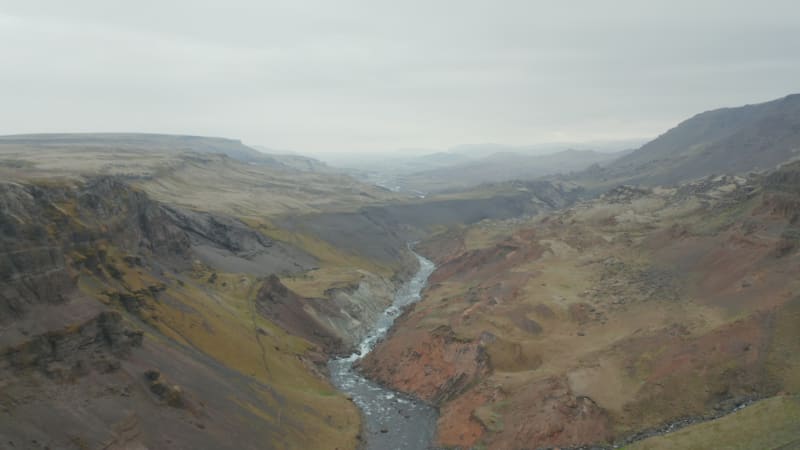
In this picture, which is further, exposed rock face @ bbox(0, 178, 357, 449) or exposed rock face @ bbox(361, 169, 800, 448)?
exposed rock face @ bbox(361, 169, 800, 448)

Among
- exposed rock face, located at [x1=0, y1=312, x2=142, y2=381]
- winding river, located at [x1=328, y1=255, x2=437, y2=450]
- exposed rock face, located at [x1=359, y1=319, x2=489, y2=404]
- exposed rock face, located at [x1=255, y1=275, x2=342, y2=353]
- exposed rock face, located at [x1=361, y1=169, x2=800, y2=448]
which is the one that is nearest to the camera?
exposed rock face, located at [x1=0, y1=312, x2=142, y2=381]

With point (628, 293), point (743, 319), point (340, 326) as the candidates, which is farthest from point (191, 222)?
point (743, 319)

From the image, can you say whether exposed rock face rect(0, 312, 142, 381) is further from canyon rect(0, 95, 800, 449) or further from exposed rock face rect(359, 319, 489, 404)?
exposed rock face rect(359, 319, 489, 404)

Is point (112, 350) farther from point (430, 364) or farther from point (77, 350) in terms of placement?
point (430, 364)

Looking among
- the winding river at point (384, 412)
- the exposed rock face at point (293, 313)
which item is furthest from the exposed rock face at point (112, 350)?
the exposed rock face at point (293, 313)

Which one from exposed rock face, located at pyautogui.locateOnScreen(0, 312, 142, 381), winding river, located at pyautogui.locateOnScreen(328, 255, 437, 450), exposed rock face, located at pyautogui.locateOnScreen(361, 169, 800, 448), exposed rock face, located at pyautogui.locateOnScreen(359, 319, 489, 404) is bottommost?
winding river, located at pyautogui.locateOnScreen(328, 255, 437, 450)

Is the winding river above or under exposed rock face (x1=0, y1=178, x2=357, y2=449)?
under

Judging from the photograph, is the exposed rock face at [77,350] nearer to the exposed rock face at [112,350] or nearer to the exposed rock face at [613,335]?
the exposed rock face at [112,350]

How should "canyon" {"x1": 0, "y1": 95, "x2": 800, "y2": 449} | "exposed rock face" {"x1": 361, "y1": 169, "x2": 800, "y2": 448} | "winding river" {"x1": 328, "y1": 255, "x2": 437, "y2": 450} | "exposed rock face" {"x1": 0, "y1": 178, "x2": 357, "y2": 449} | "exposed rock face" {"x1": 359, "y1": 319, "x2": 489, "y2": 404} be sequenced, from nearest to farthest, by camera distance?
"exposed rock face" {"x1": 0, "y1": 178, "x2": 357, "y2": 449}
"canyon" {"x1": 0, "y1": 95, "x2": 800, "y2": 449}
"exposed rock face" {"x1": 361, "y1": 169, "x2": 800, "y2": 448}
"winding river" {"x1": 328, "y1": 255, "x2": 437, "y2": 450}
"exposed rock face" {"x1": 359, "y1": 319, "x2": 489, "y2": 404}

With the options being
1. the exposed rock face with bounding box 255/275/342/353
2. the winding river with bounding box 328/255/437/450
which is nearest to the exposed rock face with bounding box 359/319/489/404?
the winding river with bounding box 328/255/437/450
